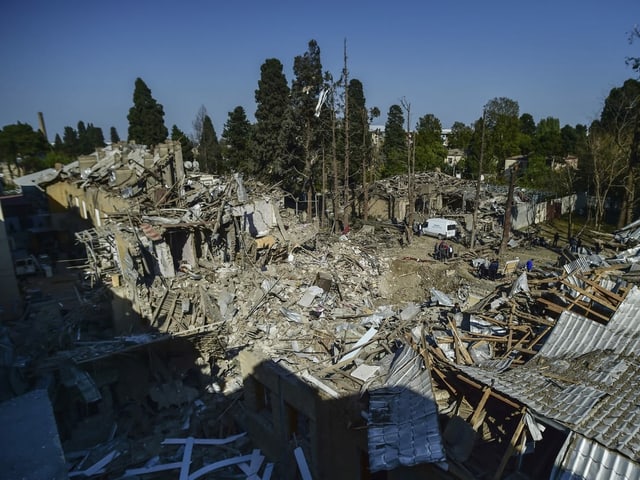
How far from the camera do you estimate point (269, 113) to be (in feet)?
109

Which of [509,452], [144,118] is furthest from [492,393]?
[144,118]

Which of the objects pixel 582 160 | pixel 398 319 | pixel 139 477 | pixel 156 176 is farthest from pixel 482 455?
pixel 582 160

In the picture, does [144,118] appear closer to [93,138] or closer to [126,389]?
[126,389]

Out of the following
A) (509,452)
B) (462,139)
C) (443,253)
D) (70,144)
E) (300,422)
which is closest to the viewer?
(509,452)

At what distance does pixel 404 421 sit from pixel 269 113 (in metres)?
29.9

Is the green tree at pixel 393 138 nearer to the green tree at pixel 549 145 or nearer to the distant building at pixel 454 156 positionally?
the distant building at pixel 454 156

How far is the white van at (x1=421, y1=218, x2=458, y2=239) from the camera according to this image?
2764 cm

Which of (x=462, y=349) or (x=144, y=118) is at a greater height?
(x=144, y=118)

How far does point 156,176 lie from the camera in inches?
917

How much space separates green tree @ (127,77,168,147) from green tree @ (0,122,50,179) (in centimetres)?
2521

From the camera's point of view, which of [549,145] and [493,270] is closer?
[493,270]

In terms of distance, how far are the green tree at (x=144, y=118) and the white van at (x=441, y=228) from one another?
31.5m

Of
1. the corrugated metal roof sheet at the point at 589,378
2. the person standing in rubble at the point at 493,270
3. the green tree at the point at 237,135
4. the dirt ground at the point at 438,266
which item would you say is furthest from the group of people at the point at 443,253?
the green tree at the point at 237,135

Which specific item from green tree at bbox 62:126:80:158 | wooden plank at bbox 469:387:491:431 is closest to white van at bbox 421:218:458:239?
wooden plank at bbox 469:387:491:431
